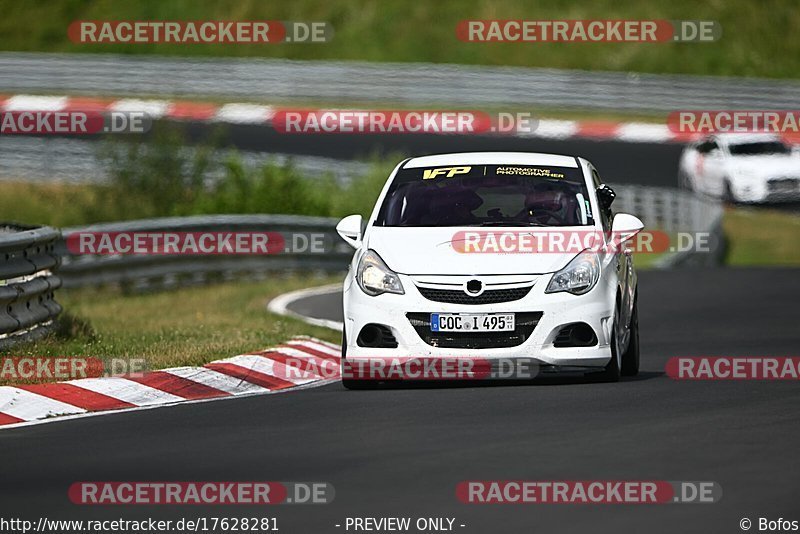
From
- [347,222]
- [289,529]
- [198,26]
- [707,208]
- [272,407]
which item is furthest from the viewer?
[198,26]

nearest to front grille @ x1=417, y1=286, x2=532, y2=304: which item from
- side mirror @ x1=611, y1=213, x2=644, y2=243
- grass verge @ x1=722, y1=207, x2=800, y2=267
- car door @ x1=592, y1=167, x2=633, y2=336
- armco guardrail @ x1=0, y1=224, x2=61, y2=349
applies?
car door @ x1=592, y1=167, x2=633, y2=336

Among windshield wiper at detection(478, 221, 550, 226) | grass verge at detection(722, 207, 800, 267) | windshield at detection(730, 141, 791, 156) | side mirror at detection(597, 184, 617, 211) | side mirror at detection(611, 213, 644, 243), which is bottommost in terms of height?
grass verge at detection(722, 207, 800, 267)

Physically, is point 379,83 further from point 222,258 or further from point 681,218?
point 222,258

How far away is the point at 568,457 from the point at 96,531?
2.44 meters

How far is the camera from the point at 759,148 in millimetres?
34281

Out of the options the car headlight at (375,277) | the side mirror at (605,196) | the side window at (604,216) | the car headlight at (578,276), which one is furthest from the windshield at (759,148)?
the car headlight at (375,277)

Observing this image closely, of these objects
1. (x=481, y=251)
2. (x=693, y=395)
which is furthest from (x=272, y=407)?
(x=693, y=395)

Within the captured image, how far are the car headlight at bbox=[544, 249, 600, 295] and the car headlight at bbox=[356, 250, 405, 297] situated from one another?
3.14 feet

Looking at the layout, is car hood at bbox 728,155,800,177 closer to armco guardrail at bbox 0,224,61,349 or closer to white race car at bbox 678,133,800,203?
white race car at bbox 678,133,800,203

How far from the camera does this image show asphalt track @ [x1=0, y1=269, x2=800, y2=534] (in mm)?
7453

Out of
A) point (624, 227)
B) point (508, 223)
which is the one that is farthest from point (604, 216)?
point (508, 223)

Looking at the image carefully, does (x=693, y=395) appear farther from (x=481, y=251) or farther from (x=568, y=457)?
(x=568, y=457)

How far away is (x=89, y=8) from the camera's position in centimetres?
5209

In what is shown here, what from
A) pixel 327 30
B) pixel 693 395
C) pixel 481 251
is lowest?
pixel 693 395
